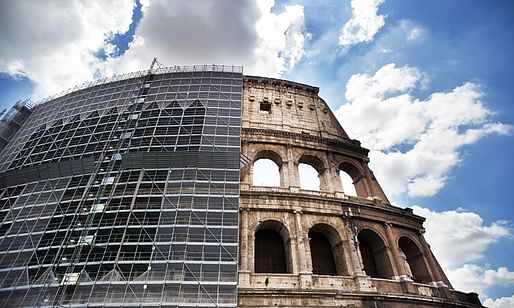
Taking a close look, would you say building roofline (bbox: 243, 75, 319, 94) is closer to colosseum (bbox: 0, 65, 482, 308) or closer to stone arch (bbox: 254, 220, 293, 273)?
colosseum (bbox: 0, 65, 482, 308)

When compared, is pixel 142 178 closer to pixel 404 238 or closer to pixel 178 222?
pixel 178 222

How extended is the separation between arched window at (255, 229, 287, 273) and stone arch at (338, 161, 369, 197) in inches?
235

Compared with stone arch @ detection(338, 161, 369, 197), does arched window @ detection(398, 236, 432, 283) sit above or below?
below

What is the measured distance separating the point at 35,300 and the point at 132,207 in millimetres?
4321

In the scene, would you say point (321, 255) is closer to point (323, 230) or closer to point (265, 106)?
point (323, 230)

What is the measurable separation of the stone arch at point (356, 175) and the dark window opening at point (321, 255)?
4002 millimetres

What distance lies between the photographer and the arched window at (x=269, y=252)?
43.7ft

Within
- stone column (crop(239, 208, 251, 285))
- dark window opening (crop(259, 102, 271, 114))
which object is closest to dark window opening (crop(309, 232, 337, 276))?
stone column (crop(239, 208, 251, 285))

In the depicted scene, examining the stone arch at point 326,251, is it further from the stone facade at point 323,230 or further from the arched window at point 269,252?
the arched window at point 269,252

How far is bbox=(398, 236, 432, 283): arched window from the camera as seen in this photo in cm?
1443

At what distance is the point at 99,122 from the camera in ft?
55.4

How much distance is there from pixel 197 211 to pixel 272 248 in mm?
4281

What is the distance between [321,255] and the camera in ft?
46.5

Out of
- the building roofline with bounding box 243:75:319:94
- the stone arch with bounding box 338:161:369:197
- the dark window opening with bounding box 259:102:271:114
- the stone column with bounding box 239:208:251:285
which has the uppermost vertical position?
the building roofline with bounding box 243:75:319:94
